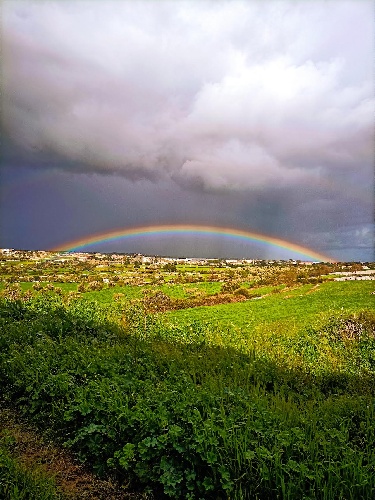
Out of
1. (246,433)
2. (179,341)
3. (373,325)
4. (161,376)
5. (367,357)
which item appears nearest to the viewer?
(246,433)

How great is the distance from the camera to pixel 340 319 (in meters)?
15.5

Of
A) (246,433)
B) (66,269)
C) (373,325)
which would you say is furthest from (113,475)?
(66,269)

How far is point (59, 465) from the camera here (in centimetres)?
459

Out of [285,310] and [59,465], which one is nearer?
[59,465]

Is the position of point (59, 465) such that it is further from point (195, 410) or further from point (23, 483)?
point (195, 410)

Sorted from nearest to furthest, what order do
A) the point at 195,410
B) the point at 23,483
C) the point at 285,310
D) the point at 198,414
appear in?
the point at 23,483
the point at 198,414
the point at 195,410
the point at 285,310

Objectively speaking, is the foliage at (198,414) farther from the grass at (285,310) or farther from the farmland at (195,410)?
the grass at (285,310)

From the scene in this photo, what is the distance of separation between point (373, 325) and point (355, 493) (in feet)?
40.6

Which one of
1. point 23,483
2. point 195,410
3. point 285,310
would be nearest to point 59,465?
point 23,483

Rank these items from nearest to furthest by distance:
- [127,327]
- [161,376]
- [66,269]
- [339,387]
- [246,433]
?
[246,433] < [161,376] < [339,387] < [127,327] < [66,269]

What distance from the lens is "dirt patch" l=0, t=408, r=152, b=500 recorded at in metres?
4.07

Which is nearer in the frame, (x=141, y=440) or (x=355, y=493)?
(x=355, y=493)

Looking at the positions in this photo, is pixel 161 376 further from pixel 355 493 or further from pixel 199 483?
pixel 355 493

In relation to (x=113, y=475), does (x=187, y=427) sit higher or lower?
higher
